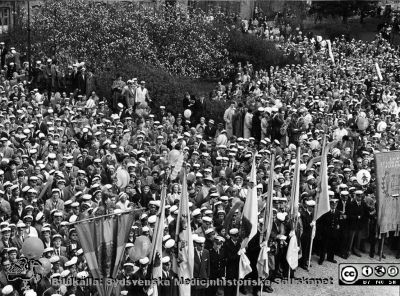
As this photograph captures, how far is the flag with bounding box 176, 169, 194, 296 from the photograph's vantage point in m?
13.0

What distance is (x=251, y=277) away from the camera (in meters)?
14.6

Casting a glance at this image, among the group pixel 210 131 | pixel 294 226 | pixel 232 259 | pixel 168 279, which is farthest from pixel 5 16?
pixel 168 279

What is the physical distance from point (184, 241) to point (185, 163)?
3764 millimetres

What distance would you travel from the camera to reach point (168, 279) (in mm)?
12781

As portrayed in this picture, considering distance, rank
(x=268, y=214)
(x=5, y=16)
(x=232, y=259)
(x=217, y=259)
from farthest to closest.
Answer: (x=5, y=16)
(x=268, y=214)
(x=232, y=259)
(x=217, y=259)

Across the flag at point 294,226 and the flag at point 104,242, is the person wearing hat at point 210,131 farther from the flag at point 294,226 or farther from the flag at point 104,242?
the flag at point 104,242

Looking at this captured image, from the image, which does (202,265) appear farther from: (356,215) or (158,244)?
(356,215)

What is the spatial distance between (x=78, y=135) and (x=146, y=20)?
11095 millimetres

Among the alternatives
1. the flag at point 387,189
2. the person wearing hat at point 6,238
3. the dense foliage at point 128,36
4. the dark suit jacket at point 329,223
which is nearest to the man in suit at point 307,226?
the dark suit jacket at point 329,223

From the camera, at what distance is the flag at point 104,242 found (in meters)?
11.7

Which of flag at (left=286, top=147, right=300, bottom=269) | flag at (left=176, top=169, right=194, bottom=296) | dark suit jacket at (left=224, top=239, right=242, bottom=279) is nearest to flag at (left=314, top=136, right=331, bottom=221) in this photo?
flag at (left=286, top=147, right=300, bottom=269)

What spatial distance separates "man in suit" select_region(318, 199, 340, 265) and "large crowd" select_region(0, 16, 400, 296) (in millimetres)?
21

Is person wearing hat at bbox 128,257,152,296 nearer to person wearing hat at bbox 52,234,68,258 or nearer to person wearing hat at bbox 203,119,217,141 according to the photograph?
person wearing hat at bbox 52,234,68,258

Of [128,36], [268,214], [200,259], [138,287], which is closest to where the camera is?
[138,287]
